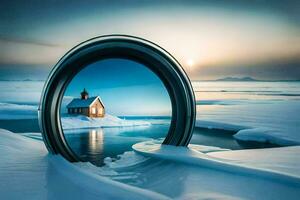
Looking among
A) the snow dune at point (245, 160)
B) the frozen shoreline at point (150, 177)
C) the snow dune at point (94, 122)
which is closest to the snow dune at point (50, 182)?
the frozen shoreline at point (150, 177)

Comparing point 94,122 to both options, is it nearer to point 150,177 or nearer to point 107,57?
point 107,57

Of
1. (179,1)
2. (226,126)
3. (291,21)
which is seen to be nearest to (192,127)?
(226,126)

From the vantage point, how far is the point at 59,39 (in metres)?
2.91

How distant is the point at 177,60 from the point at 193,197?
4.63 feet

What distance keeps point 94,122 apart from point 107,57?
60.3 inches

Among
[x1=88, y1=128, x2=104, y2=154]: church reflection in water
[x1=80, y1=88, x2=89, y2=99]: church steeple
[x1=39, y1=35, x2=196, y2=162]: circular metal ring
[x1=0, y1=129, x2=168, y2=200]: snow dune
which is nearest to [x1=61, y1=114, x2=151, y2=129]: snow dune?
[x1=88, y1=128, x2=104, y2=154]: church reflection in water

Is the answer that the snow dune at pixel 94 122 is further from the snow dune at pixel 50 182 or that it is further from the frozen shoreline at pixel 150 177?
the snow dune at pixel 50 182

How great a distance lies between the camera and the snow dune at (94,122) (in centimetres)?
397

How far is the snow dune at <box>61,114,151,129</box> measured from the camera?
3973 mm

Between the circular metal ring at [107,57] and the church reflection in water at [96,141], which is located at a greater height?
the circular metal ring at [107,57]

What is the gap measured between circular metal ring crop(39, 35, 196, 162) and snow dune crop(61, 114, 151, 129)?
1.08 meters

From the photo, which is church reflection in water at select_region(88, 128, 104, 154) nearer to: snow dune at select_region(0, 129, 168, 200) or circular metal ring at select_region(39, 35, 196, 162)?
circular metal ring at select_region(39, 35, 196, 162)

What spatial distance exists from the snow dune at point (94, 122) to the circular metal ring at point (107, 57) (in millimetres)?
1077

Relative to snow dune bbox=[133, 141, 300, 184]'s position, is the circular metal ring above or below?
above
